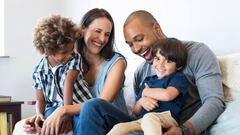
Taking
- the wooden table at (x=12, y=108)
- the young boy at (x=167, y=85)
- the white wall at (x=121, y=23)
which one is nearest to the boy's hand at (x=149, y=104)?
the young boy at (x=167, y=85)

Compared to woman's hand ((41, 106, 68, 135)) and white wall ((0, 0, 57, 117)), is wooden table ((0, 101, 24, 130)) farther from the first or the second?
woman's hand ((41, 106, 68, 135))

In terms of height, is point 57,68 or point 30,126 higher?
point 57,68

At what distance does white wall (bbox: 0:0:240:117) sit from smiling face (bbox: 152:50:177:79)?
1.93ft

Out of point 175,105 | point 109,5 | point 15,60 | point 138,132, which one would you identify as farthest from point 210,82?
point 15,60

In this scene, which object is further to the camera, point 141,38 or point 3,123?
point 3,123

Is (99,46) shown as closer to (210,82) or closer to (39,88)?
(39,88)

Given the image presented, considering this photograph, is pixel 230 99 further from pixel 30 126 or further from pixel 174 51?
pixel 30 126

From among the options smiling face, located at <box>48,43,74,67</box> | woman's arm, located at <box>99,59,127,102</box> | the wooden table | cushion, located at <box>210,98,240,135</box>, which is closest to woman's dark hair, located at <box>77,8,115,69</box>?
woman's arm, located at <box>99,59,127,102</box>

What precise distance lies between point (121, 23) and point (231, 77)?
4.29ft

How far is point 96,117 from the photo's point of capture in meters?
1.30

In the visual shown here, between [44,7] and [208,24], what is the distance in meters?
1.78

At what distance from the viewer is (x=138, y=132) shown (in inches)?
49.8

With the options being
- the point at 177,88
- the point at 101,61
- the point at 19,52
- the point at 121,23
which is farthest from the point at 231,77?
the point at 19,52

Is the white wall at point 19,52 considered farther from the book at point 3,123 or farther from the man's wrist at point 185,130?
the man's wrist at point 185,130
